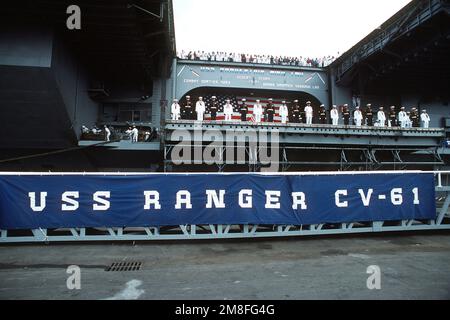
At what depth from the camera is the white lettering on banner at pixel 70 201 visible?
7766 mm

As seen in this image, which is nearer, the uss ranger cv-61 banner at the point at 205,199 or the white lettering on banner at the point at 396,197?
the uss ranger cv-61 banner at the point at 205,199

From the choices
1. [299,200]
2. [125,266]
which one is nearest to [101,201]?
[125,266]

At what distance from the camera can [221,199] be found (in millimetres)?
8281

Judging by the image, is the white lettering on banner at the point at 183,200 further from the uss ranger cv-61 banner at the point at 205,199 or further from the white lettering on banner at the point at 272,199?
the white lettering on banner at the point at 272,199

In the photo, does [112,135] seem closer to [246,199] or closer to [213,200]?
[213,200]

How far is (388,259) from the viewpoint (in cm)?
665

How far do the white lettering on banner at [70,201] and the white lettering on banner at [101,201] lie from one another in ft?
1.50

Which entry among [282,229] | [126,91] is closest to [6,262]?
[282,229]

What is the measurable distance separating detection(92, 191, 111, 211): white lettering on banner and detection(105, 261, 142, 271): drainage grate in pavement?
207 cm

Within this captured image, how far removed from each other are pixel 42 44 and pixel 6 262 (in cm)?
1165

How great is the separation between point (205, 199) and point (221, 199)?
0.46 meters

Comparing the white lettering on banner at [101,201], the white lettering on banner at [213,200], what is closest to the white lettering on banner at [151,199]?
the white lettering on banner at [101,201]

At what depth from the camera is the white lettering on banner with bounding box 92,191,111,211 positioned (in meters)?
7.91

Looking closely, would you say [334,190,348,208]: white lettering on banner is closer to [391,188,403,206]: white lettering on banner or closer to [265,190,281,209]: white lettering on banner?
[391,188,403,206]: white lettering on banner
